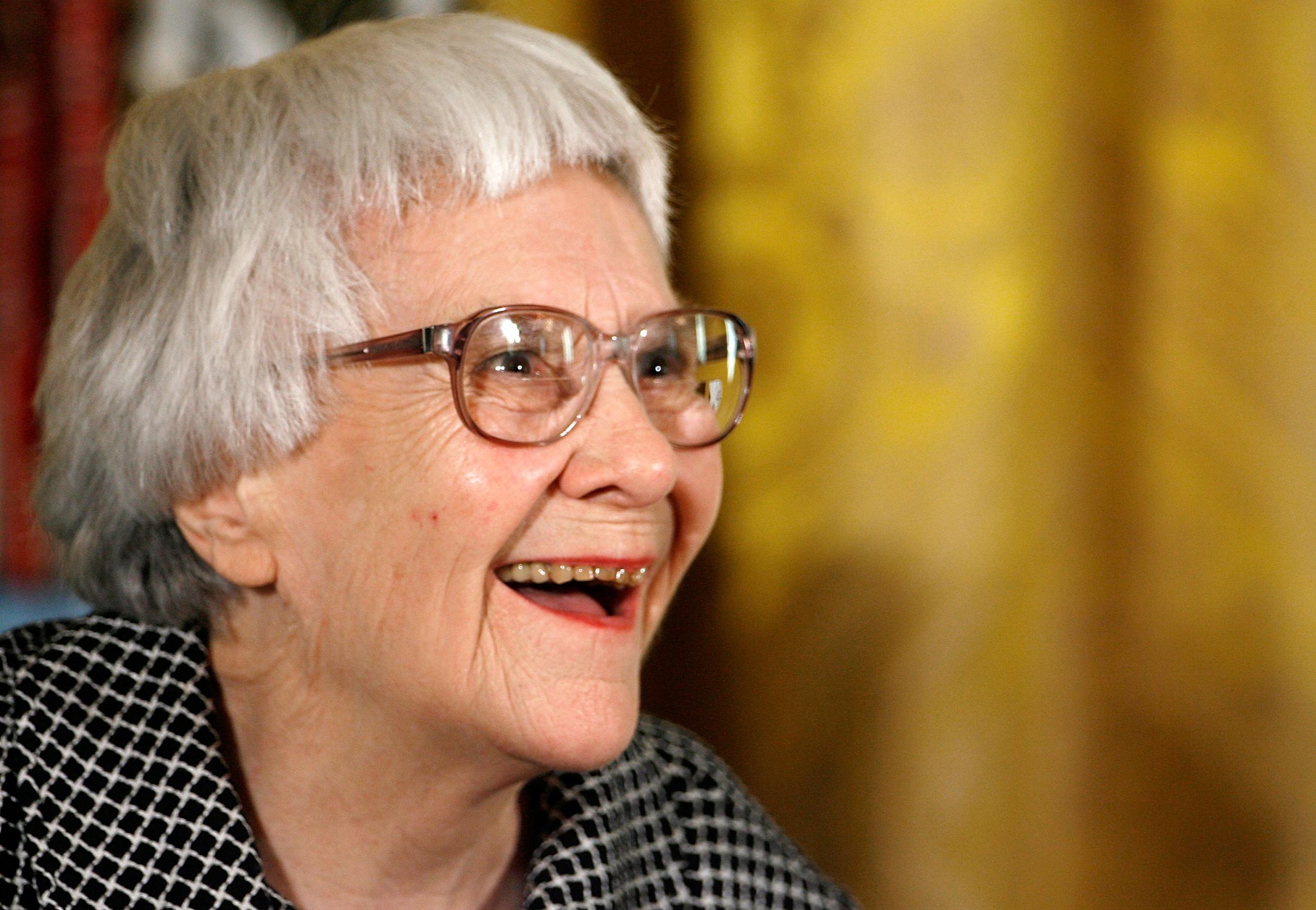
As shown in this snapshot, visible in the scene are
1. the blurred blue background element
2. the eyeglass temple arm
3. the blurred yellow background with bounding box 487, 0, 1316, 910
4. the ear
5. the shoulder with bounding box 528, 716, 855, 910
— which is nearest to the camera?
the eyeglass temple arm

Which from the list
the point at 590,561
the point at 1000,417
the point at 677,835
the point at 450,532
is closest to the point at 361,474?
the point at 450,532

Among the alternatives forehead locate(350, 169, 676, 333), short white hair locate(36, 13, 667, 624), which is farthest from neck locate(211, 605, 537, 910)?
forehead locate(350, 169, 676, 333)

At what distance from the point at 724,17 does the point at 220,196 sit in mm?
1026

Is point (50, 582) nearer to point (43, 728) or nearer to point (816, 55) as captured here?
point (43, 728)

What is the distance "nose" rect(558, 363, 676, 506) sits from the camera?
1.10 meters

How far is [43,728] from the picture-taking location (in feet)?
3.89

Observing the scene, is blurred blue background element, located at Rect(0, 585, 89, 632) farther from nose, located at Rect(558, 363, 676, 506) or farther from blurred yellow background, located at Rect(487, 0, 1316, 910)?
nose, located at Rect(558, 363, 676, 506)

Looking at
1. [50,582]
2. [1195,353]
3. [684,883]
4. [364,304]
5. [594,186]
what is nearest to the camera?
[364,304]

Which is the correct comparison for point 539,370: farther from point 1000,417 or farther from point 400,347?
point 1000,417

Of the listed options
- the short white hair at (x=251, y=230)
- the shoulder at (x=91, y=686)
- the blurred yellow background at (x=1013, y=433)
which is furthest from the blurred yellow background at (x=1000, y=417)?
the shoulder at (x=91, y=686)

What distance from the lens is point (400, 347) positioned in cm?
108

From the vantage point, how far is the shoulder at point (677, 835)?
52.6 inches

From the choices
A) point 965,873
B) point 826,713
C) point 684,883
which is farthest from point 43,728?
point 965,873

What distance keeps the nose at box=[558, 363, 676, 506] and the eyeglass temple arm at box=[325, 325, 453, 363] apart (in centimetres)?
13
